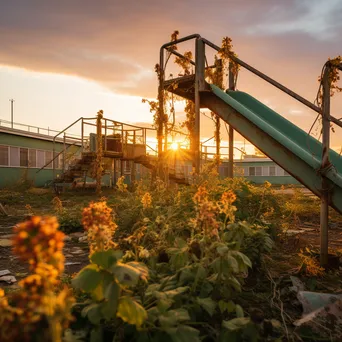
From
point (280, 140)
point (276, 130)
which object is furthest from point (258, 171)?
point (280, 140)

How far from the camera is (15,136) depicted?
21.5 meters

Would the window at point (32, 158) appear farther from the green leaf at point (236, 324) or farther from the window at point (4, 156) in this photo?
the green leaf at point (236, 324)

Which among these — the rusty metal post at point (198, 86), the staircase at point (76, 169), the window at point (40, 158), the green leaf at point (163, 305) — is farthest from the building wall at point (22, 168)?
the green leaf at point (163, 305)

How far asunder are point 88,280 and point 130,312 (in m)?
0.24

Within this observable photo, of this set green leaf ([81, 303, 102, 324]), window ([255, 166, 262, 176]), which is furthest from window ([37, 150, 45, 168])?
window ([255, 166, 262, 176])

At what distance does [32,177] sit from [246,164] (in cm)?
2874

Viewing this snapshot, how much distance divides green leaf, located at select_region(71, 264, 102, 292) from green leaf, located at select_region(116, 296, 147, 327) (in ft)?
0.48

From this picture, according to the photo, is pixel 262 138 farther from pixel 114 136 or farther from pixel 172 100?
pixel 114 136

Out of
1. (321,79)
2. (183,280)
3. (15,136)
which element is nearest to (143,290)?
(183,280)

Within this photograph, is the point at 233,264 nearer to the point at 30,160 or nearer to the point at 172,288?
the point at 172,288

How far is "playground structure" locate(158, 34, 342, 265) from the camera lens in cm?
370

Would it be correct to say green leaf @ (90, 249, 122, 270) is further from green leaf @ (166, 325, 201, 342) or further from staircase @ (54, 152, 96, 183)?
staircase @ (54, 152, 96, 183)

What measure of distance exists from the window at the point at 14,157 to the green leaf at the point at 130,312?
862 inches

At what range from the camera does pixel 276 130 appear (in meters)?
4.59
